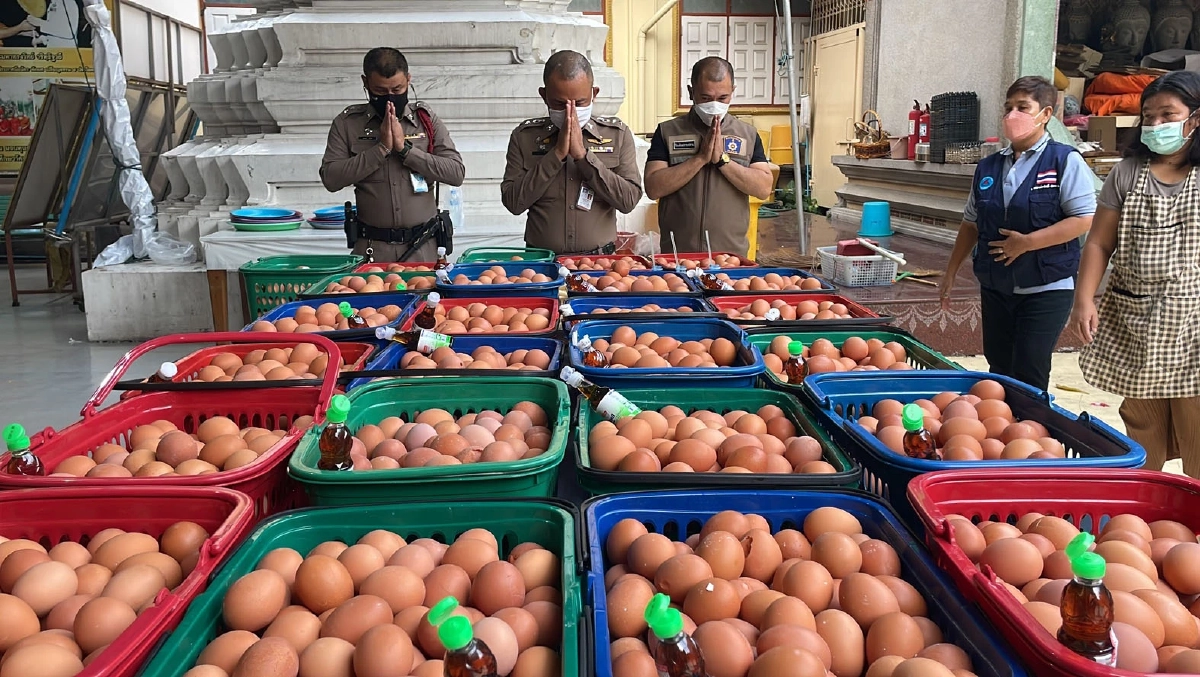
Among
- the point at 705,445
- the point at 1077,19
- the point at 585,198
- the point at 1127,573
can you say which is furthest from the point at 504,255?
the point at 1077,19

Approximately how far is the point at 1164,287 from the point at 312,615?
2900mm

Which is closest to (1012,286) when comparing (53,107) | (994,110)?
(994,110)

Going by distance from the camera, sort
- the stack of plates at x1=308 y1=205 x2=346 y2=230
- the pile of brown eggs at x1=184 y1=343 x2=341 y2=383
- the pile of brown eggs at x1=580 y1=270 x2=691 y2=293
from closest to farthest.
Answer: the pile of brown eggs at x1=184 y1=343 x2=341 y2=383 < the pile of brown eggs at x1=580 y1=270 x2=691 y2=293 < the stack of plates at x1=308 y1=205 x2=346 y2=230

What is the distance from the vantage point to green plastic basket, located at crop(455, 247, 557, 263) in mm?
3947

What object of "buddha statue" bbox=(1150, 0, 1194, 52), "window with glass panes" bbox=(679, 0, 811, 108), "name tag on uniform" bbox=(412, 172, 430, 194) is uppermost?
"window with glass panes" bbox=(679, 0, 811, 108)

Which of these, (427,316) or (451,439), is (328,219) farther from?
→ (451,439)

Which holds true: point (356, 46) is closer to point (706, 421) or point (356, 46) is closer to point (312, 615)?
point (706, 421)

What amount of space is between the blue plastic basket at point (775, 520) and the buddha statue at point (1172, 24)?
11181 mm

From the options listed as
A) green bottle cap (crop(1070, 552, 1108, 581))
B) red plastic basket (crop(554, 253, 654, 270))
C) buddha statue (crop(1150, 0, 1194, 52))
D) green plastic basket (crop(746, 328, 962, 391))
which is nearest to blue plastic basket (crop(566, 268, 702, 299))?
red plastic basket (crop(554, 253, 654, 270))

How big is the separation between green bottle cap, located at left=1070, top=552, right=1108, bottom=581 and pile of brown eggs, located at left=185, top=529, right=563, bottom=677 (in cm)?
68

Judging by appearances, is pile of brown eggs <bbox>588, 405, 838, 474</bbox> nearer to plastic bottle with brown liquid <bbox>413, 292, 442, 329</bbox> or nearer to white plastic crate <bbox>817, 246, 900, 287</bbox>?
plastic bottle with brown liquid <bbox>413, 292, 442, 329</bbox>

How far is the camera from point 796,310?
117 inches

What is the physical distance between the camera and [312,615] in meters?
1.27

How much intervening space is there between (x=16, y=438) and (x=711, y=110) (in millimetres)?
2989
